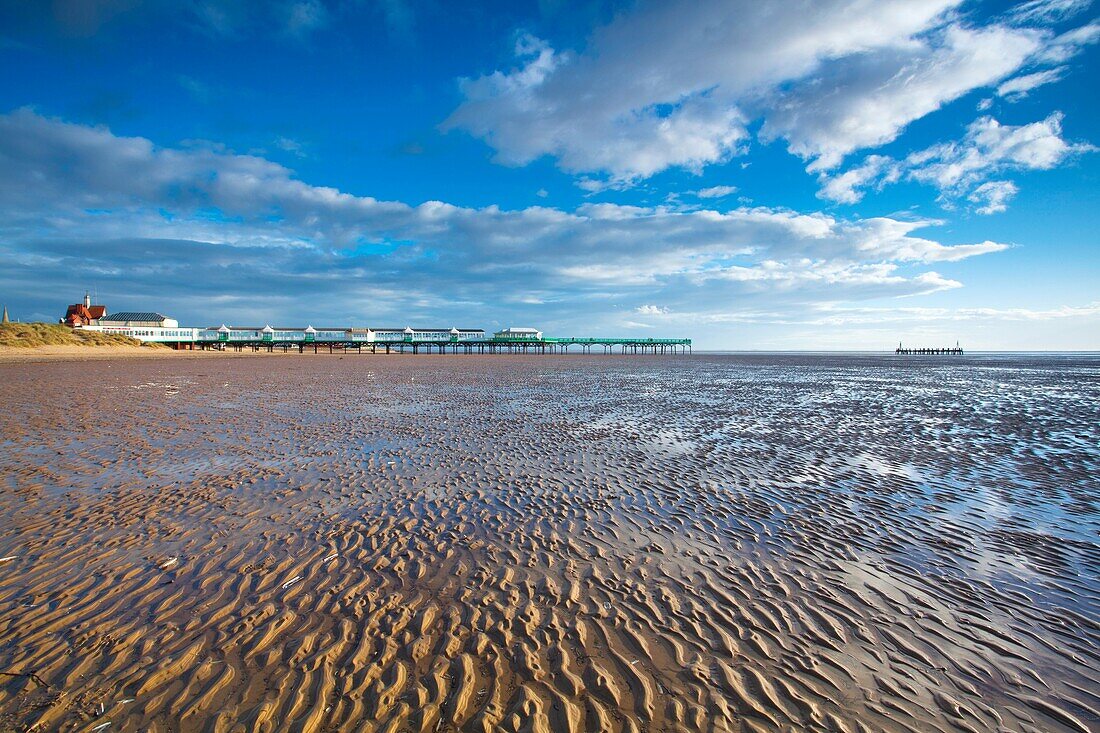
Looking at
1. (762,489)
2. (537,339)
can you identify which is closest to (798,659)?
(762,489)

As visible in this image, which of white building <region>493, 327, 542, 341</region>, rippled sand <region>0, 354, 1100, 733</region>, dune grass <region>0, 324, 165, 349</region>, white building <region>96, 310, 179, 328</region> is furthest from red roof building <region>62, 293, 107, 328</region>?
rippled sand <region>0, 354, 1100, 733</region>

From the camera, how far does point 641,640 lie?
15.5 ft

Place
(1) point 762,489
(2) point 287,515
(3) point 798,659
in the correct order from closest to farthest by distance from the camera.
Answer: (3) point 798,659
(2) point 287,515
(1) point 762,489

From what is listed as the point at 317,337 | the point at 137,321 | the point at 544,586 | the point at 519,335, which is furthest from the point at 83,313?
the point at 544,586

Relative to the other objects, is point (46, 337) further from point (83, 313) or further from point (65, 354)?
point (83, 313)

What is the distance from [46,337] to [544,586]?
252 feet

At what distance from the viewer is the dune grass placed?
51344 millimetres

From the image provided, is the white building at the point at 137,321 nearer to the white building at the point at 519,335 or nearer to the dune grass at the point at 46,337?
the dune grass at the point at 46,337

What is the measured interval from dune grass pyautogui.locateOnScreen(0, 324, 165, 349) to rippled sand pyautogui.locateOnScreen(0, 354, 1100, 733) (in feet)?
187

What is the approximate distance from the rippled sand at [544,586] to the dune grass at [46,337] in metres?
56.9

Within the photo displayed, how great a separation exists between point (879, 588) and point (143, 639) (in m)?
8.06

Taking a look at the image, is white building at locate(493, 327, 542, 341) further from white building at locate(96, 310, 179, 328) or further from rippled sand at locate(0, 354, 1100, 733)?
rippled sand at locate(0, 354, 1100, 733)

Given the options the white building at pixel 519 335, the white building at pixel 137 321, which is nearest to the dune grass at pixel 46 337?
the white building at pixel 137 321

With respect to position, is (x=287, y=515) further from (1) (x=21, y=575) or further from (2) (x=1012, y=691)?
(2) (x=1012, y=691)
